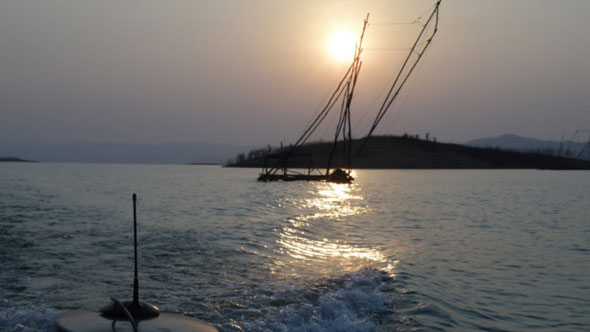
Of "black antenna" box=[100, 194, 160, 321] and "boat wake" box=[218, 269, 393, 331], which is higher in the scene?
"black antenna" box=[100, 194, 160, 321]

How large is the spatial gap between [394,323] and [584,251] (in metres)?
12.2

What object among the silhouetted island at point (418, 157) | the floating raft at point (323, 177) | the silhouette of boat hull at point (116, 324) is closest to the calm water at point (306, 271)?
the silhouette of boat hull at point (116, 324)

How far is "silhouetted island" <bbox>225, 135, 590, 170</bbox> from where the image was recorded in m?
152

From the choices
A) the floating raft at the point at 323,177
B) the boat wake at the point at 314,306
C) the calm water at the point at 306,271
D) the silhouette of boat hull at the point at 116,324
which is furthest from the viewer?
the floating raft at the point at 323,177

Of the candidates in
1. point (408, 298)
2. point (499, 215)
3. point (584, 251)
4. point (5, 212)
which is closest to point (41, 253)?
point (408, 298)

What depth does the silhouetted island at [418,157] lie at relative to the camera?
5999 inches

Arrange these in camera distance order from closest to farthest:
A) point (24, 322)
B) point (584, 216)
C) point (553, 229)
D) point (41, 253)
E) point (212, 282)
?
point (24, 322) → point (212, 282) → point (41, 253) → point (553, 229) → point (584, 216)

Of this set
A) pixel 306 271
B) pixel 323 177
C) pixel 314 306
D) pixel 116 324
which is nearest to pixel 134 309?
pixel 116 324

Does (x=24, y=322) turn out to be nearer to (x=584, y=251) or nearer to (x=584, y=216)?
(x=584, y=251)

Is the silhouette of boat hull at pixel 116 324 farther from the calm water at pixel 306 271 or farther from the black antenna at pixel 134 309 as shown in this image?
the calm water at pixel 306 271

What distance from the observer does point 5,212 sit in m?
26.1

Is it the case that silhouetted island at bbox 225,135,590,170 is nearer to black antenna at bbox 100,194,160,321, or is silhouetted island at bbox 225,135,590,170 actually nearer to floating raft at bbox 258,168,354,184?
floating raft at bbox 258,168,354,184

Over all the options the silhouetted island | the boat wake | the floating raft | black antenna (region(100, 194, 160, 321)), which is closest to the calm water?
the boat wake

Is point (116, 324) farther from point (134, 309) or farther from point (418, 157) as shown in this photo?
point (418, 157)
